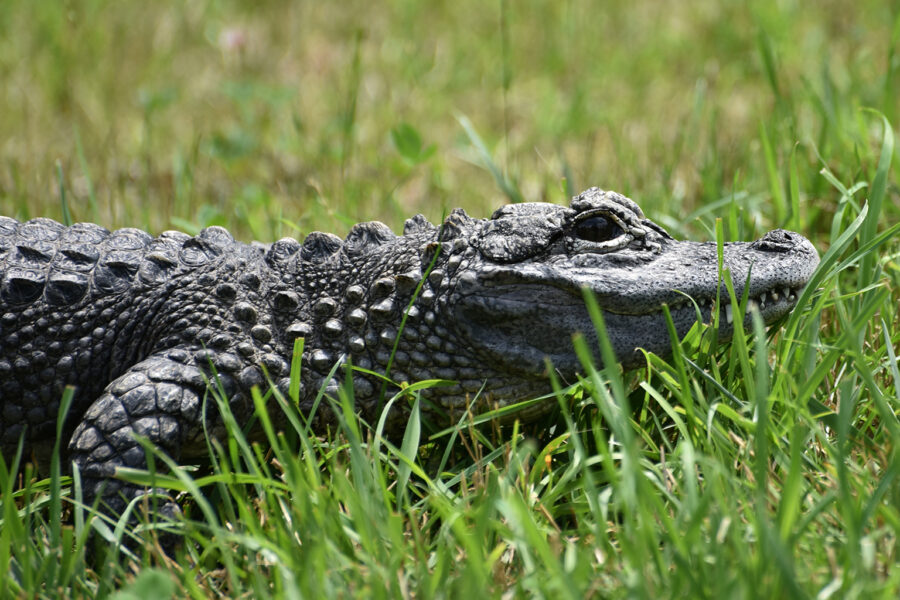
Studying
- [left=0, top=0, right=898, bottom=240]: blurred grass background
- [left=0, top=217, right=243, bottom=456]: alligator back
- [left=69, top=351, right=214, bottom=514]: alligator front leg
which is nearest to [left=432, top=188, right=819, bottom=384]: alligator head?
[left=69, top=351, right=214, bottom=514]: alligator front leg

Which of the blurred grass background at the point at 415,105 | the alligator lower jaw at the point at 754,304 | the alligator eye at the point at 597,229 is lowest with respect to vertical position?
the alligator lower jaw at the point at 754,304

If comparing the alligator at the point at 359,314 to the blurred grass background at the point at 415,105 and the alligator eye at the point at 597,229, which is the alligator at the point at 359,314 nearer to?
the alligator eye at the point at 597,229

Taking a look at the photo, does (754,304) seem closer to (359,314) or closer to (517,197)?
(359,314)

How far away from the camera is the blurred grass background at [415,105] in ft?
15.5

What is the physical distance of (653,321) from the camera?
285 cm

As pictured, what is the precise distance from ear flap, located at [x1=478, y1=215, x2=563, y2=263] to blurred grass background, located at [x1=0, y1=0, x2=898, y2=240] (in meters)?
1.32

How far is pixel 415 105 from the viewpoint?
264 inches

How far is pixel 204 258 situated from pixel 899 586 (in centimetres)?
235

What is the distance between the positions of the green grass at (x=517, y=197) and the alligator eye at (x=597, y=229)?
0.40 metres

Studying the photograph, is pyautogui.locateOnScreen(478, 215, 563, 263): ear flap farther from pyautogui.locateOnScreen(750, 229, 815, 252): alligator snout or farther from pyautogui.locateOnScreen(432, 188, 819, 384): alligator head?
pyautogui.locateOnScreen(750, 229, 815, 252): alligator snout

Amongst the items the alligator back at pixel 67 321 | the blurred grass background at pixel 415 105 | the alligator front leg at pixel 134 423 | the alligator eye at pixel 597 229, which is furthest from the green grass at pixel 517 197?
the alligator eye at pixel 597 229

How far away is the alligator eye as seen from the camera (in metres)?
2.96

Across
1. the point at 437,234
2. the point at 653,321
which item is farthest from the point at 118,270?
the point at 653,321

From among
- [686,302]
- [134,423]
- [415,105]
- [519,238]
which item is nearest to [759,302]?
[686,302]
